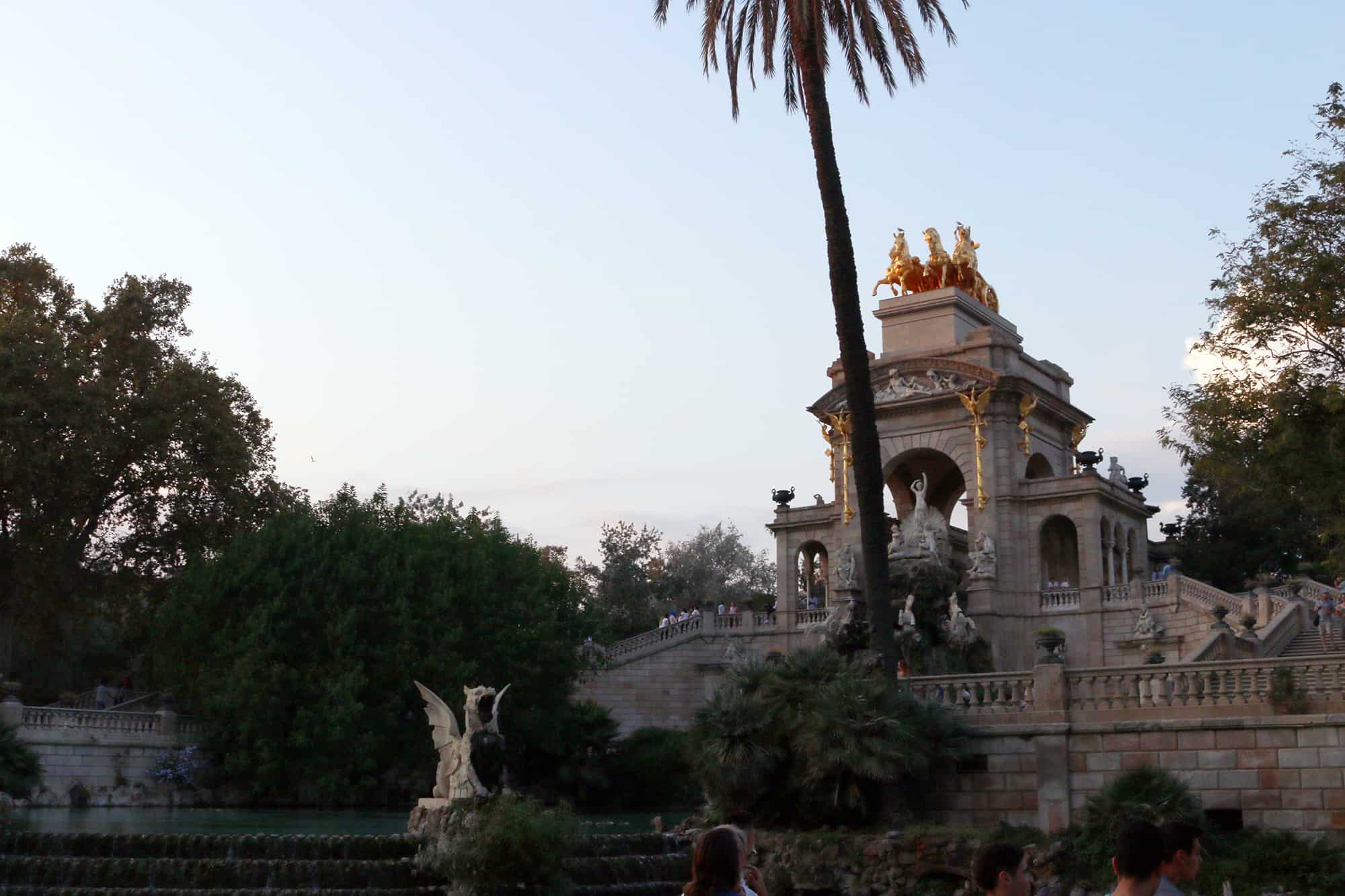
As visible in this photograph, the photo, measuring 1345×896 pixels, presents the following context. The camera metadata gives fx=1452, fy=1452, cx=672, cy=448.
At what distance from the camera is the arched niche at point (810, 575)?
5141 centimetres

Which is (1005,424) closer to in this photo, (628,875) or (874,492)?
(874,492)

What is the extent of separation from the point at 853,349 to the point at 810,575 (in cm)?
3177

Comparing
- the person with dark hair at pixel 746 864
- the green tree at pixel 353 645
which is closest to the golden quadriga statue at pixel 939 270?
the green tree at pixel 353 645

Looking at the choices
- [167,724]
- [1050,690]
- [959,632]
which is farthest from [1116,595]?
[167,724]

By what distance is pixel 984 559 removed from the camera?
4603 centimetres

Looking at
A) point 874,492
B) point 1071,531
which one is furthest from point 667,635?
point 874,492

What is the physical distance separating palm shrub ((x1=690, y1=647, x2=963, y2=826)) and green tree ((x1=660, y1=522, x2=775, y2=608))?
1721 inches

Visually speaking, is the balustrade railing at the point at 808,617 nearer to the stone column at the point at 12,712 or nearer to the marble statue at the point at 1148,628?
the marble statue at the point at 1148,628

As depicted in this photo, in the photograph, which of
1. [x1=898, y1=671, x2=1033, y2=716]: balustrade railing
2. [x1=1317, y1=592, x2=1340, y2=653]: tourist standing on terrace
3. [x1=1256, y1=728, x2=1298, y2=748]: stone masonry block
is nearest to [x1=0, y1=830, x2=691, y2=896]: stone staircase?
[x1=898, y1=671, x2=1033, y2=716]: balustrade railing

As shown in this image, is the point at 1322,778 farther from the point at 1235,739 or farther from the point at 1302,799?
the point at 1235,739

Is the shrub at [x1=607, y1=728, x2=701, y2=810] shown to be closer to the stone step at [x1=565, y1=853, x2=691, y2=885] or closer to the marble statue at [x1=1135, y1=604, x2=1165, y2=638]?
the marble statue at [x1=1135, y1=604, x2=1165, y2=638]

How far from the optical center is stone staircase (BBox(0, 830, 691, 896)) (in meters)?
19.6

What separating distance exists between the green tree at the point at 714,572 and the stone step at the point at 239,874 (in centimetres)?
4766

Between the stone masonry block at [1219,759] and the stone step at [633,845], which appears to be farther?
the stone step at [633,845]
